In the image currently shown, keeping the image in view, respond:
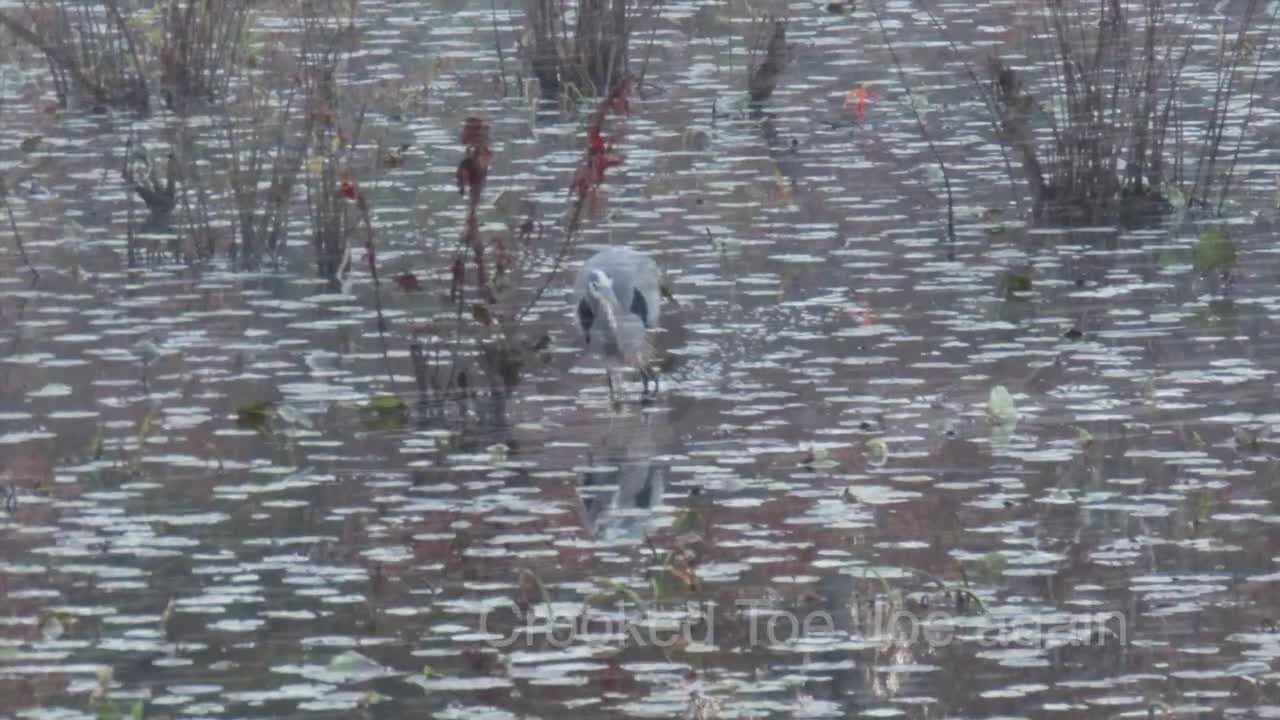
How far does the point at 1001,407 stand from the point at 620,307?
0.91m

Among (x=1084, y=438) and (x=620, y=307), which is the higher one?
(x=620, y=307)

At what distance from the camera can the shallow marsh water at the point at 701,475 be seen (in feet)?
14.6

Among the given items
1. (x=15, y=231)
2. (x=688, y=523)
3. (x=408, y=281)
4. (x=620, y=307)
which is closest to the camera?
(x=688, y=523)

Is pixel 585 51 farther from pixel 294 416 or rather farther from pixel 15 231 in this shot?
pixel 294 416

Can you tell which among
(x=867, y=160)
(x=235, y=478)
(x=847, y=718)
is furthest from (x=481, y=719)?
(x=867, y=160)

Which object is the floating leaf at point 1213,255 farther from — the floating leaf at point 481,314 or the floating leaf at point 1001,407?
the floating leaf at point 481,314

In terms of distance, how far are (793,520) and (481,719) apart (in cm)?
115

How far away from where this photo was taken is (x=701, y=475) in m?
5.53

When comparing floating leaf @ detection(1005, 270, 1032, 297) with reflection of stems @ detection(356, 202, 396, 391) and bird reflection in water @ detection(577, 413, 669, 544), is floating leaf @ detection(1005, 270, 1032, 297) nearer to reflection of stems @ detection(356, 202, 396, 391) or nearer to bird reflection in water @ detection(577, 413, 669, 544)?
bird reflection in water @ detection(577, 413, 669, 544)

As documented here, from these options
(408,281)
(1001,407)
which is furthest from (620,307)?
(1001,407)

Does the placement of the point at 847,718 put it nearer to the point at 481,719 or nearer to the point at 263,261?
the point at 481,719

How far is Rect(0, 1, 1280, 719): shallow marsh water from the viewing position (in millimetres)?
4445

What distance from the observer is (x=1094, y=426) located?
5.81 metres

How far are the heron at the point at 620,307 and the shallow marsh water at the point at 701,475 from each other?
95 mm
